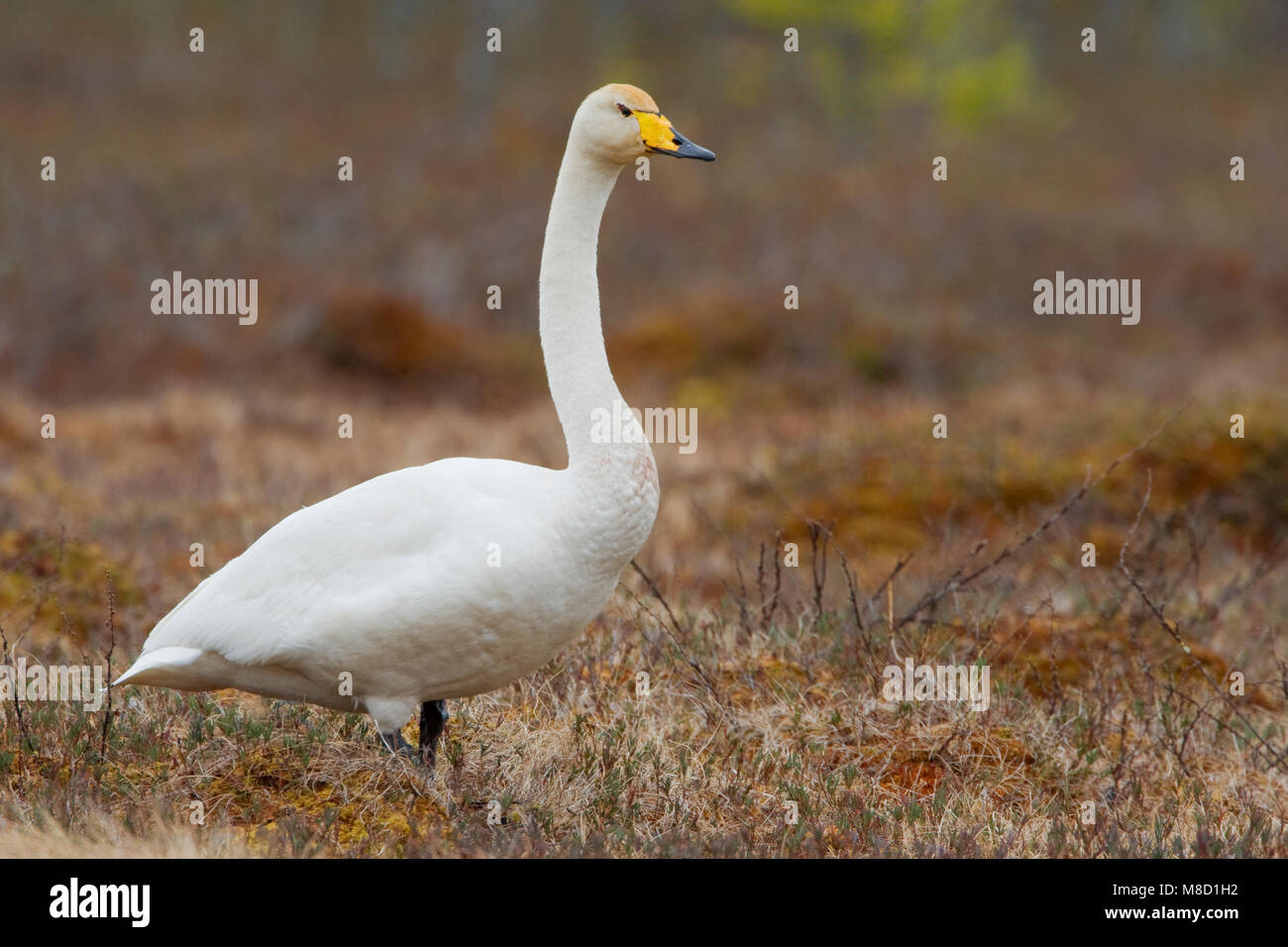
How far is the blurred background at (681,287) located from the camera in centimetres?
1029

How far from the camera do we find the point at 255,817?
459 centimetres

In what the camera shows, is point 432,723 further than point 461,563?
Yes

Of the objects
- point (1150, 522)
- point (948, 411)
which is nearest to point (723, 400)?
point (948, 411)

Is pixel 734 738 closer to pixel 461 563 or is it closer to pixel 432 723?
pixel 432 723

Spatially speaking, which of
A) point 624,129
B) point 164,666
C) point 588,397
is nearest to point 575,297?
point 588,397

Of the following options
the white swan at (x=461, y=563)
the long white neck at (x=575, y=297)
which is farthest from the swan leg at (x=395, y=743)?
the long white neck at (x=575, y=297)

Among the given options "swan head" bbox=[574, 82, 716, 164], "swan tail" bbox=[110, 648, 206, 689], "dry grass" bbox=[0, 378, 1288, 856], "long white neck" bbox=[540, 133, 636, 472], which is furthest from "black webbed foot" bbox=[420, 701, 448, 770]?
"swan head" bbox=[574, 82, 716, 164]

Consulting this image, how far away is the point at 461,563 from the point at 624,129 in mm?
1473

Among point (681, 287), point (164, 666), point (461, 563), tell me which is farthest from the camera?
point (681, 287)

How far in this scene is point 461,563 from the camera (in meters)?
4.17

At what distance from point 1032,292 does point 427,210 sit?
857cm

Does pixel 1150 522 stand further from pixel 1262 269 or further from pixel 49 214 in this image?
pixel 49 214

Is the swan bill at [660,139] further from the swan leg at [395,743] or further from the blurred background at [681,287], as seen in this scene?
the blurred background at [681,287]

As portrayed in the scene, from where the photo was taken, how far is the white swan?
4.21 m
